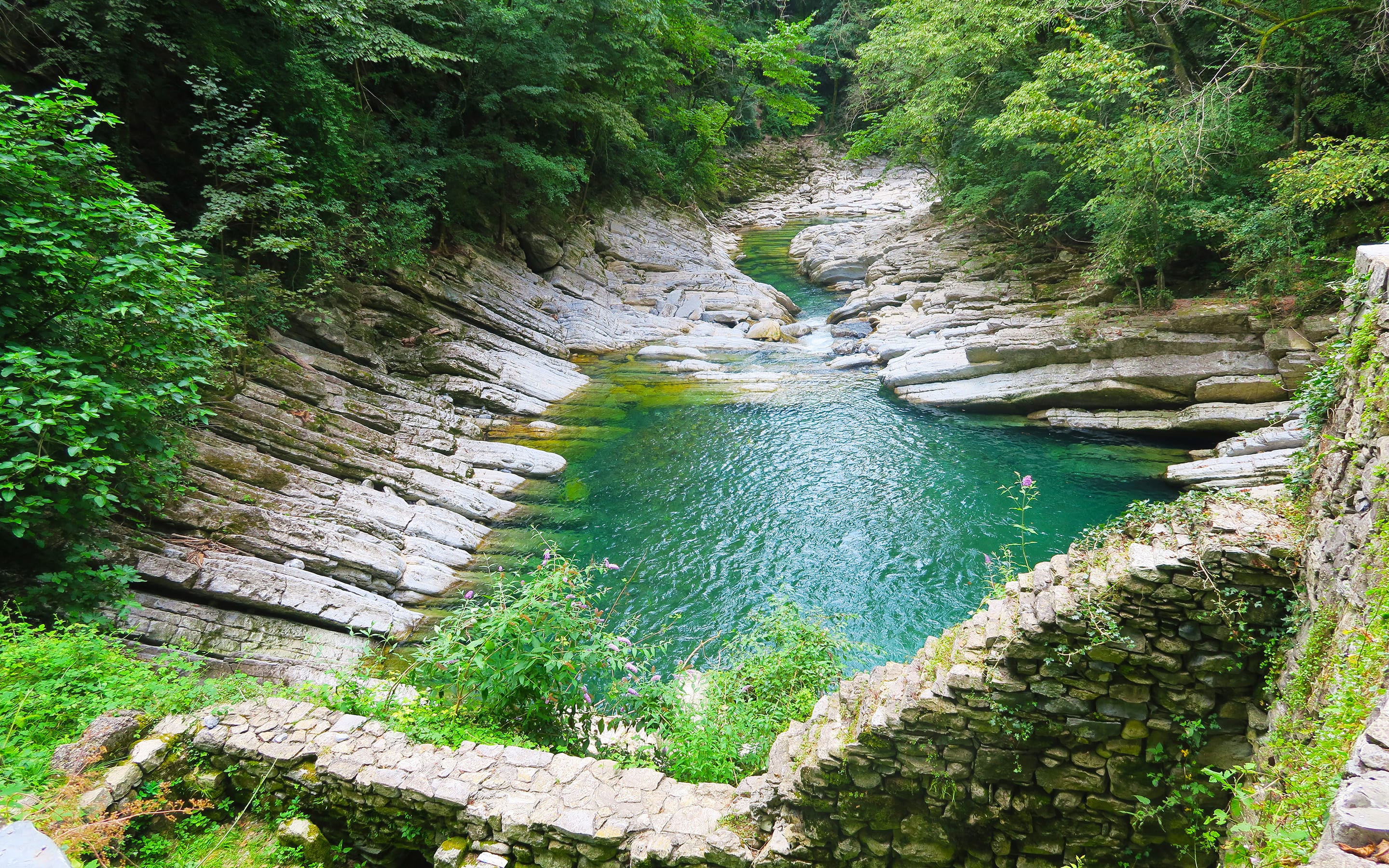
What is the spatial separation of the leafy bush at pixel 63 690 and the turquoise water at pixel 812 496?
5474 millimetres

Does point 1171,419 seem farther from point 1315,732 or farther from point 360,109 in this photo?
point 360,109

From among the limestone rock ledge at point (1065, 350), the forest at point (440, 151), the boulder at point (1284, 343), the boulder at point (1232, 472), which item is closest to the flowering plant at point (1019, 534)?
the boulder at point (1232, 472)

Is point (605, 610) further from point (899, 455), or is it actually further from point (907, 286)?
point (907, 286)

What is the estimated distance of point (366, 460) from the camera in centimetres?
1174

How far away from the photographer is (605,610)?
31.4 ft

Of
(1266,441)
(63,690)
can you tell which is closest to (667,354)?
(1266,441)

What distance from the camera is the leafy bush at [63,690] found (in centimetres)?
452

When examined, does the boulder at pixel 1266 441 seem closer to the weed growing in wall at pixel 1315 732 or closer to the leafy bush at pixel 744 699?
the leafy bush at pixel 744 699

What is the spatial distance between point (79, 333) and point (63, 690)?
3422 millimetres

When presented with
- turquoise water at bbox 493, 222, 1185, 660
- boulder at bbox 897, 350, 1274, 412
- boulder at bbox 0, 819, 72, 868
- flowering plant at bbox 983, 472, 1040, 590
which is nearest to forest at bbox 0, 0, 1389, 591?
boulder at bbox 897, 350, 1274, 412

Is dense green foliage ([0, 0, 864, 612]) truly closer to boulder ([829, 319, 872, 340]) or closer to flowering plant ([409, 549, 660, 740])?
flowering plant ([409, 549, 660, 740])

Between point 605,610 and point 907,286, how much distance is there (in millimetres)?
17163

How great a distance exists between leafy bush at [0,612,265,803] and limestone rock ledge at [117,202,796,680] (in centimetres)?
176

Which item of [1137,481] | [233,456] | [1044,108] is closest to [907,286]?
[1044,108]
